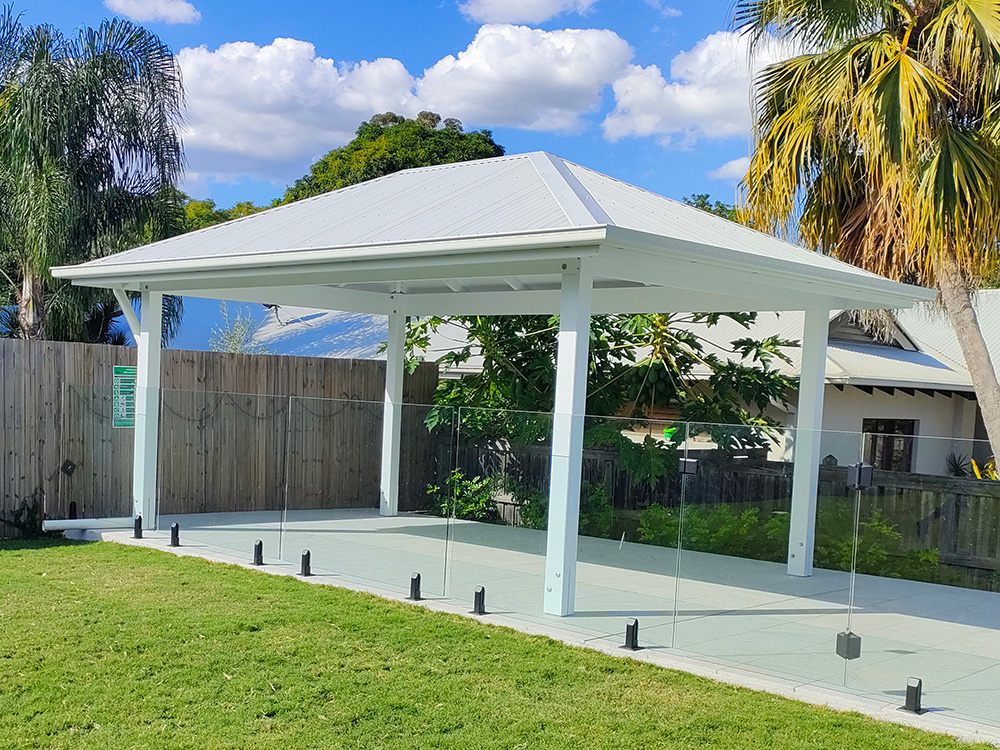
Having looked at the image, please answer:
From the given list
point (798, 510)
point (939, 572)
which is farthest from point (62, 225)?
point (939, 572)

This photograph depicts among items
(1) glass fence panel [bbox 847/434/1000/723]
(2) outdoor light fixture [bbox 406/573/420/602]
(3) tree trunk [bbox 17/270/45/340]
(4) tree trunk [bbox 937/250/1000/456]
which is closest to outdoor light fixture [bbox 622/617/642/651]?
(1) glass fence panel [bbox 847/434/1000/723]

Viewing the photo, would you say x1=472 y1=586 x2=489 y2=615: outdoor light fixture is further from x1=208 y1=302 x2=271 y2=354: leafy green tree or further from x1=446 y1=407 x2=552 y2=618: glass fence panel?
x1=208 y1=302 x2=271 y2=354: leafy green tree

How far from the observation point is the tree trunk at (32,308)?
66.6ft

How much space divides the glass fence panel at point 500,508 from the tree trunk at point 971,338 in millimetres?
5445

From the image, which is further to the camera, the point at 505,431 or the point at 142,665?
the point at 505,431

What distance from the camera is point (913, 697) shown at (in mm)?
6578

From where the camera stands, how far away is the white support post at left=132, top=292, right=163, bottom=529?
12.3 meters

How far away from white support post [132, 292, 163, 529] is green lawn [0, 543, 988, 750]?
132 inches

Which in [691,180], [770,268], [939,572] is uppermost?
[691,180]

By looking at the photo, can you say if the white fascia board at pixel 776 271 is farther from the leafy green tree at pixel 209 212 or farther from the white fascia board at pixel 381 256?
the leafy green tree at pixel 209 212

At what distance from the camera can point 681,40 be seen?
143 feet

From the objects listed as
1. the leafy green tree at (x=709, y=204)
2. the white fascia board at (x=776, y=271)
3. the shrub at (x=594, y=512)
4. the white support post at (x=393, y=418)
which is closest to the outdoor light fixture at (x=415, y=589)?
the shrub at (x=594, y=512)

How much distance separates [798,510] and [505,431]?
2615mm

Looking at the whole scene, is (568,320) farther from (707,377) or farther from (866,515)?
(707,377)
